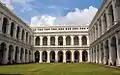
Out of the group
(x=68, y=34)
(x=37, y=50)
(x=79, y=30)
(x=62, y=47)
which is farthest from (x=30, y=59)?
(x=79, y=30)

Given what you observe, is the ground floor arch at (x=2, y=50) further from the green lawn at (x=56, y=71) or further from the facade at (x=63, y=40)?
the facade at (x=63, y=40)

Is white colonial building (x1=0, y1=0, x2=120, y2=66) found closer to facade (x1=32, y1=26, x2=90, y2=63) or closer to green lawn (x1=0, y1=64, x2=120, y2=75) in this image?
facade (x1=32, y1=26, x2=90, y2=63)

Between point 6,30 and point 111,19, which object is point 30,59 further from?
point 111,19

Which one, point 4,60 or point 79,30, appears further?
point 79,30

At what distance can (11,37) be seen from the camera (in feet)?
134

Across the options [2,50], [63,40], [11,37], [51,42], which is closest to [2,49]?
[2,50]

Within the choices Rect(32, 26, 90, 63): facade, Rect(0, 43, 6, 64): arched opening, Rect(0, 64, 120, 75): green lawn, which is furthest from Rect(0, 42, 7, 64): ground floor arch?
Rect(32, 26, 90, 63): facade

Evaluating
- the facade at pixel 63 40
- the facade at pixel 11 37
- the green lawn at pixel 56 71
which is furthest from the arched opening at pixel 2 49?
the facade at pixel 63 40

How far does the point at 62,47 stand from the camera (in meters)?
62.8

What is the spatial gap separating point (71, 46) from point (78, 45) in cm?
271

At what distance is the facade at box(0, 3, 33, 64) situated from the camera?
122 feet

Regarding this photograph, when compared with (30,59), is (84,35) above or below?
above

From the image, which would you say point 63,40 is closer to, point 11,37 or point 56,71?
point 11,37

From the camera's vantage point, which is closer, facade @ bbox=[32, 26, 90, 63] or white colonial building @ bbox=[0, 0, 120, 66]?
white colonial building @ bbox=[0, 0, 120, 66]
